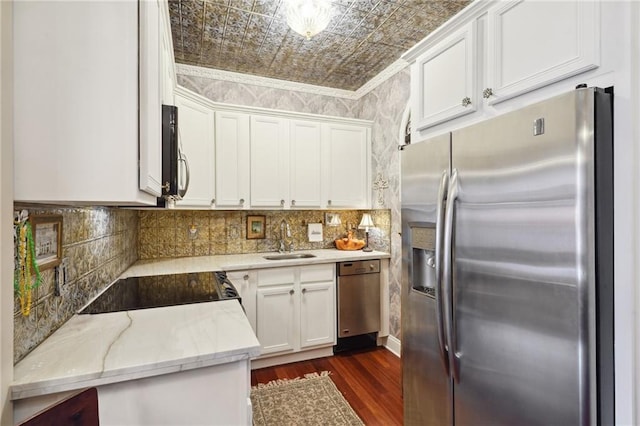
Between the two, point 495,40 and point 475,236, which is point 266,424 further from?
point 495,40

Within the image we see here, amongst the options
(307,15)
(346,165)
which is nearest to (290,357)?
(346,165)

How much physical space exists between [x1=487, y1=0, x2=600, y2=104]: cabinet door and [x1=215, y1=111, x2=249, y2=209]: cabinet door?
7.02ft

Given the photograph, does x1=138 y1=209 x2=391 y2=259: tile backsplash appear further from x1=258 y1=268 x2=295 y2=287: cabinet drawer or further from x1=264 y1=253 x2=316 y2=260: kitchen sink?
x1=258 y1=268 x2=295 y2=287: cabinet drawer

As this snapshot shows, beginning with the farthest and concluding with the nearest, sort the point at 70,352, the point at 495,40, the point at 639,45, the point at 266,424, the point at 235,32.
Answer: the point at 235,32 → the point at 266,424 → the point at 495,40 → the point at 70,352 → the point at 639,45

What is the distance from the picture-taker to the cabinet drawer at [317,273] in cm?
286

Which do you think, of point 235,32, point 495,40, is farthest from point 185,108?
point 495,40

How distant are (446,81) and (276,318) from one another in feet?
7.37

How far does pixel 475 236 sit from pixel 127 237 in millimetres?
2477

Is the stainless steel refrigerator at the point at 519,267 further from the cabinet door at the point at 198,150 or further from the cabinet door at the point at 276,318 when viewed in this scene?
the cabinet door at the point at 198,150

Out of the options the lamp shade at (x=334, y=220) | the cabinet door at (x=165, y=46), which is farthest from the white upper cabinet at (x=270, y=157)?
the cabinet door at (x=165, y=46)

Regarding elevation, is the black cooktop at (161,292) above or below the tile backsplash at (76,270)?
below

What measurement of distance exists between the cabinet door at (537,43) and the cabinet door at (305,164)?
1.99 meters

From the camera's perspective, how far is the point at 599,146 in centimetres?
93

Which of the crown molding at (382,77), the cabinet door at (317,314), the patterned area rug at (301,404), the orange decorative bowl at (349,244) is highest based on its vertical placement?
the crown molding at (382,77)
